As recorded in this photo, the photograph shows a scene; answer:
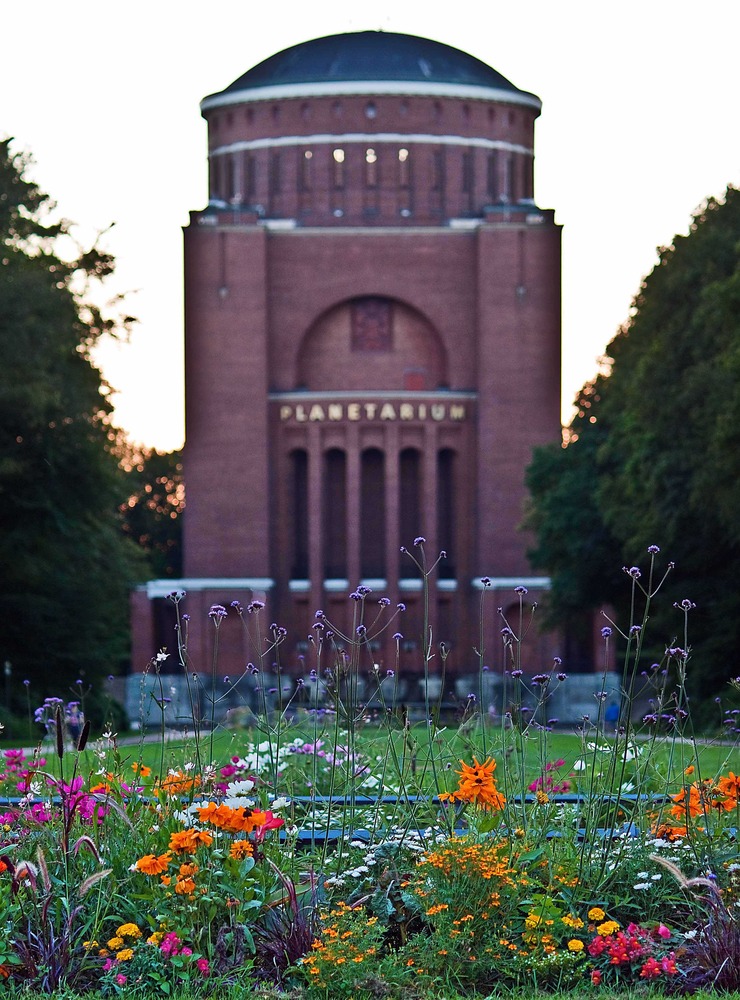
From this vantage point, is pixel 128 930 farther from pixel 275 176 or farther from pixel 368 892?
pixel 275 176

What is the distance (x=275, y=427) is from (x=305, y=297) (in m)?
4.36

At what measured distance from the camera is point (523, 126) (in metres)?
62.5

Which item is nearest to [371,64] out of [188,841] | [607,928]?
[188,841]

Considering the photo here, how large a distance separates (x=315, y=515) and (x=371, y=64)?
603 inches

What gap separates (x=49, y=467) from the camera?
116 feet

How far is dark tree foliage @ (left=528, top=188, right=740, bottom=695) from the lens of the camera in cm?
3228

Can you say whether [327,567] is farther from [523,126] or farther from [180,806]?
[180,806]

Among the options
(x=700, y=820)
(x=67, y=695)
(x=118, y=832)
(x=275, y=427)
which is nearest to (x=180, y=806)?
(x=118, y=832)

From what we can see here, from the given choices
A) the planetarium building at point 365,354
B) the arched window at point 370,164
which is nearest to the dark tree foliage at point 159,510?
the planetarium building at point 365,354

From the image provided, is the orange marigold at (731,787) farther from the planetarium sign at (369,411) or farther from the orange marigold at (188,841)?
the planetarium sign at (369,411)

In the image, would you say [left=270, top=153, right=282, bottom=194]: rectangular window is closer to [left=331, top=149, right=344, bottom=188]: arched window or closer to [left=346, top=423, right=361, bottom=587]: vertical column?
[left=331, top=149, right=344, bottom=188]: arched window

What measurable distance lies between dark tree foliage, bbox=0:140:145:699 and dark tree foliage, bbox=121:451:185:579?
3376 centimetres

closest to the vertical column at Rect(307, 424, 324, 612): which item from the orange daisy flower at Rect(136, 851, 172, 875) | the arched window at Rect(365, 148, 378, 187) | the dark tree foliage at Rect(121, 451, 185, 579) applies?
the arched window at Rect(365, 148, 378, 187)

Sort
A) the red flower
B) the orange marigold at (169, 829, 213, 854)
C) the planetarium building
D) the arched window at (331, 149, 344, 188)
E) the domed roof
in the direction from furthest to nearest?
1. the arched window at (331, 149, 344, 188)
2. the domed roof
3. the planetarium building
4. the orange marigold at (169, 829, 213, 854)
5. the red flower
